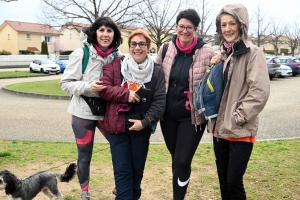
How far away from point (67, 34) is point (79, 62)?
69.9 meters

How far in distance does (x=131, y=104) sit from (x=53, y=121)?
658cm

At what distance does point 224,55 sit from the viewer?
319 centimetres

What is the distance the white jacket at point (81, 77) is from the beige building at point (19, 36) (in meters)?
57.6

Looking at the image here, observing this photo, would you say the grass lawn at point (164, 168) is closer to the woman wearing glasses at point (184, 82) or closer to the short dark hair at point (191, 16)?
the woman wearing glasses at point (184, 82)

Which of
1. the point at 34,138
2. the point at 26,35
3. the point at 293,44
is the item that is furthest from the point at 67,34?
the point at 34,138

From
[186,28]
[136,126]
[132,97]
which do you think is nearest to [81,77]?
[132,97]

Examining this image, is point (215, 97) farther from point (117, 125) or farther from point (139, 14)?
point (139, 14)

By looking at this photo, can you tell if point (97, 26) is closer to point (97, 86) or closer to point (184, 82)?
point (97, 86)

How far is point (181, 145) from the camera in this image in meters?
3.42

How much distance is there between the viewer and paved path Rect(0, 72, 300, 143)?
765 cm

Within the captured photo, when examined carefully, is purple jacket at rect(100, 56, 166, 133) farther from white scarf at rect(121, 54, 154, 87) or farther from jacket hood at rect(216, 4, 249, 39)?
jacket hood at rect(216, 4, 249, 39)

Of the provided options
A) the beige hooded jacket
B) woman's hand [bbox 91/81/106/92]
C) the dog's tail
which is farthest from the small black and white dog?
the beige hooded jacket

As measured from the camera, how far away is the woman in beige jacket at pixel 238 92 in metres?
2.88

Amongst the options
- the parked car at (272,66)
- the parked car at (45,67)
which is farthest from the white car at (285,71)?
the parked car at (45,67)
